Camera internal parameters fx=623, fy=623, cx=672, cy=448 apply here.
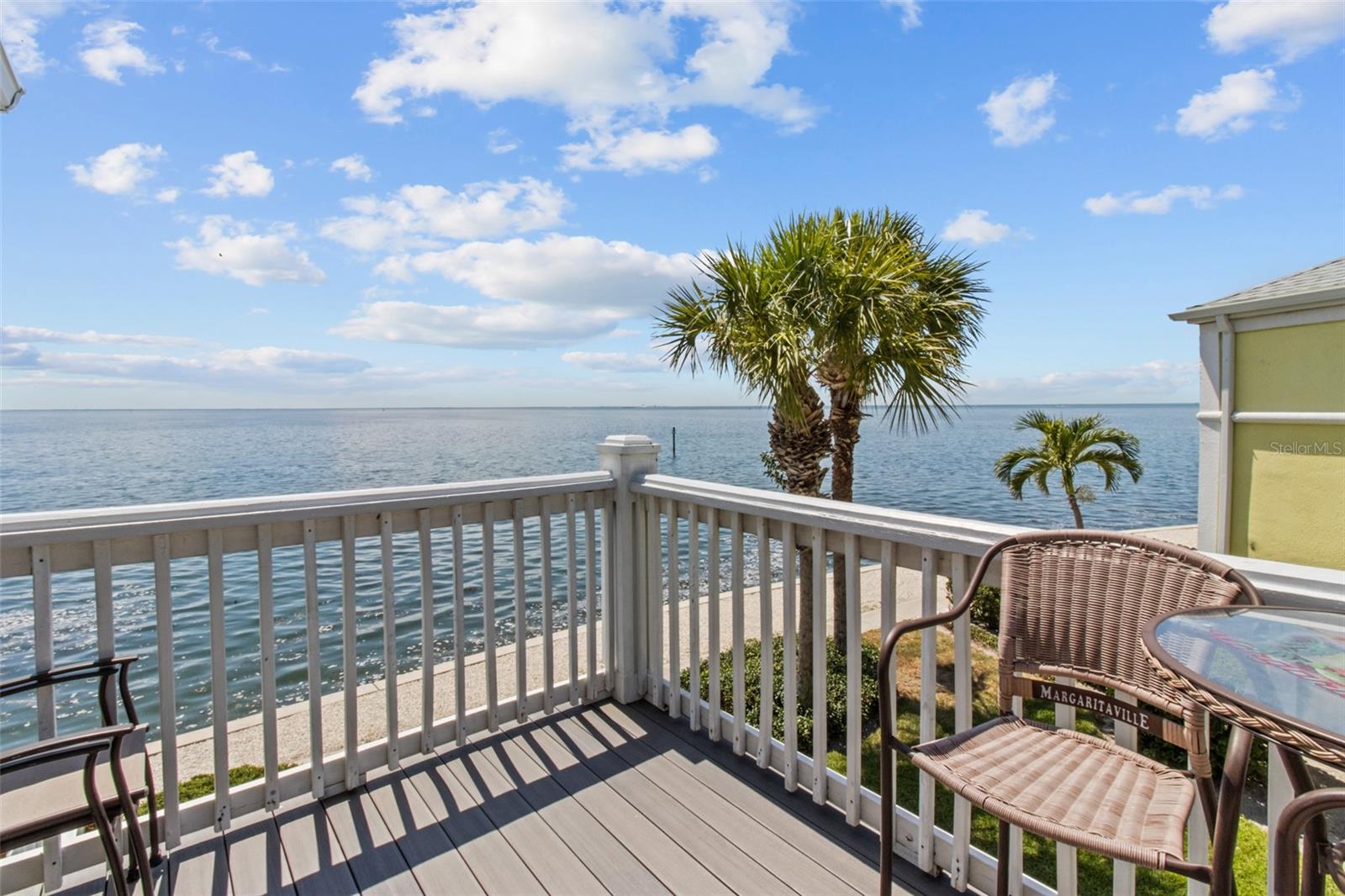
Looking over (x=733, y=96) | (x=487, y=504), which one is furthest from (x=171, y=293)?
(x=487, y=504)

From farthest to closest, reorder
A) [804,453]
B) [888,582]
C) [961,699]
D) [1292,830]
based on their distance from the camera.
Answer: [804,453] → [888,582] → [961,699] → [1292,830]

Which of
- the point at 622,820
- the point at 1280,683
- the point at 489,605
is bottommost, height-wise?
the point at 622,820

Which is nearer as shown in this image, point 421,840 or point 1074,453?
point 421,840

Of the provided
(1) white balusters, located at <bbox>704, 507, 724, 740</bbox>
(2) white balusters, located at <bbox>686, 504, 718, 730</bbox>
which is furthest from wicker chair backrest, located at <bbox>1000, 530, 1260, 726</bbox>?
(2) white balusters, located at <bbox>686, 504, 718, 730</bbox>

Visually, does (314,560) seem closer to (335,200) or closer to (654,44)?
(654,44)

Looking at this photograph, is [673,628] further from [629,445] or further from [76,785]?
[76,785]

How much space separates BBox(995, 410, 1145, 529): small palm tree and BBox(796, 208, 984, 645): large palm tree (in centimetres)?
409

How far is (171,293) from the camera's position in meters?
20.3

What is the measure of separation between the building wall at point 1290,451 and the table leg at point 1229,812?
799 centimetres

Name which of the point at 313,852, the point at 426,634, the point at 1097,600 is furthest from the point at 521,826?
the point at 1097,600

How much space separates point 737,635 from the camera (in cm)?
238

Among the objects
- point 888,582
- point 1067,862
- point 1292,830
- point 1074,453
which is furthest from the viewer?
point 1074,453

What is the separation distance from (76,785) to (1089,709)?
221cm

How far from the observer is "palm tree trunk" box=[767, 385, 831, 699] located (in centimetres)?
544
